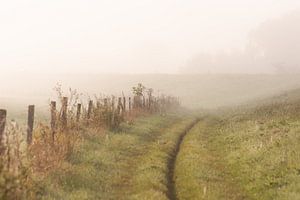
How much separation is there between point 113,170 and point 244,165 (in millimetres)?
6248

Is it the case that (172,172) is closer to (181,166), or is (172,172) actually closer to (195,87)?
(181,166)

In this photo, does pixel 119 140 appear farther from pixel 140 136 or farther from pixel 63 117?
pixel 63 117

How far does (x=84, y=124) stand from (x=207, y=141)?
8.39 m

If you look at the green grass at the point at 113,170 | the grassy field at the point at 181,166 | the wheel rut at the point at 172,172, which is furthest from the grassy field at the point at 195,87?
the green grass at the point at 113,170

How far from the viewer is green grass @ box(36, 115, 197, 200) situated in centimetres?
1809

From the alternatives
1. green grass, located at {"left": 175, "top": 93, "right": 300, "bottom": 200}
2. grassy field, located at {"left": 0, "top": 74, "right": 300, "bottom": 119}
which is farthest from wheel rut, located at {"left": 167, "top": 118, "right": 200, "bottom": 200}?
grassy field, located at {"left": 0, "top": 74, "right": 300, "bottom": 119}

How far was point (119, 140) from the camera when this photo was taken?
3059 centimetres

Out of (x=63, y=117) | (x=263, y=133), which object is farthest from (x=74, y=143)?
(x=263, y=133)

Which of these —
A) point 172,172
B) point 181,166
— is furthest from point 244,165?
point 172,172

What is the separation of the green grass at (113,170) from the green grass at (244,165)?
1.10 meters

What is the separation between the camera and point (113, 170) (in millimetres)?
22375

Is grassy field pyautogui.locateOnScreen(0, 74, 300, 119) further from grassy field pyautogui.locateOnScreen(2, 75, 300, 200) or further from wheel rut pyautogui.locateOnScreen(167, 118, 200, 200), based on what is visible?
wheel rut pyautogui.locateOnScreen(167, 118, 200, 200)

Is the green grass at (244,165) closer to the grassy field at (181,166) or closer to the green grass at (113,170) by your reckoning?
the grassy field at (181,166)

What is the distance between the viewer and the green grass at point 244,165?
1914cm
